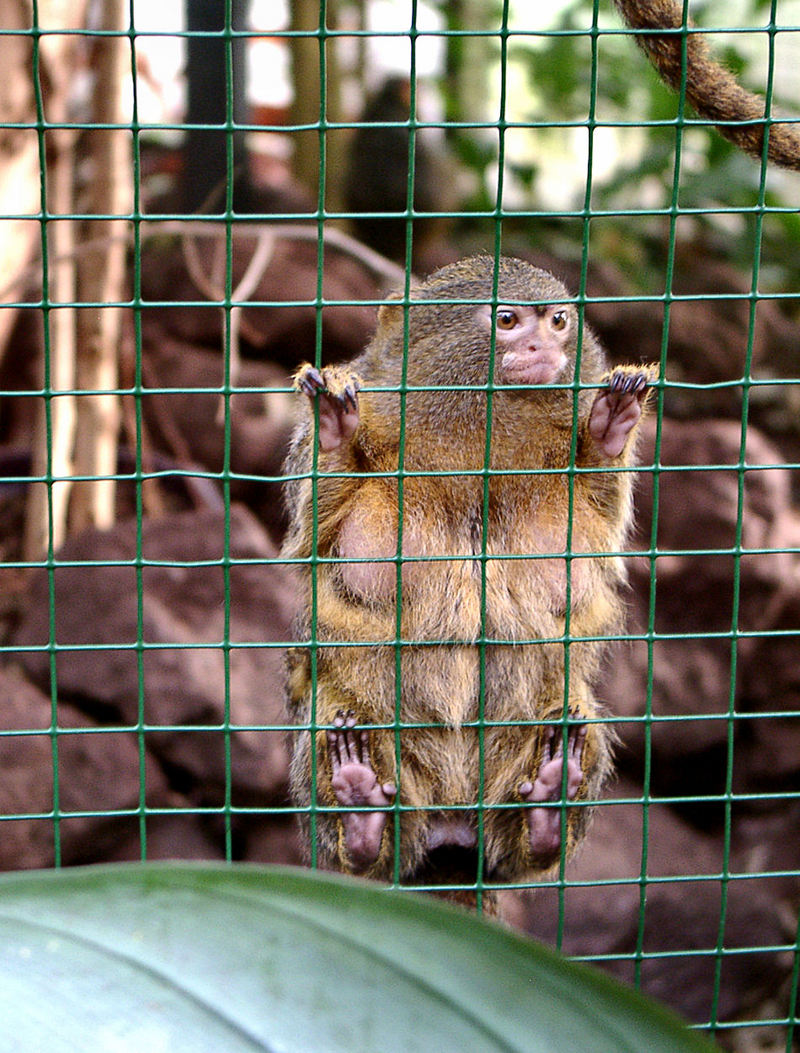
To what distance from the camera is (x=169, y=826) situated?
4.76 meters

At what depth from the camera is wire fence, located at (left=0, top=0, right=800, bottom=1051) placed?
2762 millimetres

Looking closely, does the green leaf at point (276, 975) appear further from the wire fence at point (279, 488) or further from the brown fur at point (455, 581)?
the brown fur at point (455, 581)

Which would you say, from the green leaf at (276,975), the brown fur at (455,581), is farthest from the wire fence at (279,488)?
the green leaf at (276,975)

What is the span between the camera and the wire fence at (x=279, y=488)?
9.06 feet

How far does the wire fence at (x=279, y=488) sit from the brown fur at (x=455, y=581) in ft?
0.39

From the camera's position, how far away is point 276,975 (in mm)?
1117

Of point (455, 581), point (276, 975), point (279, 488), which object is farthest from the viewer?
point (279, 488)

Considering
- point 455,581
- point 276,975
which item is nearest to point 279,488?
point 455,581

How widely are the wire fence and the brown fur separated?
119 millimetres

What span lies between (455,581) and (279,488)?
3.15 m

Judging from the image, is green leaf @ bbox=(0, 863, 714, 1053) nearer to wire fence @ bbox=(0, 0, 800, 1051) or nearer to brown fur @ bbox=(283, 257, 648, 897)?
wire fence @ bbox=(0, 0, 800, 1051)

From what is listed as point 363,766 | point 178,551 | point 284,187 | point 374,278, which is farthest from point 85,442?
point 284,187

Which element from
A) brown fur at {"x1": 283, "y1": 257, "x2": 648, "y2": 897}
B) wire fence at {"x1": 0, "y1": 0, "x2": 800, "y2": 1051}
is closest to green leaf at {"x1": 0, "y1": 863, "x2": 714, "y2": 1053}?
wire fence at {"x1": 0, "y1": 0, "x2": 800, "y2": 1051}

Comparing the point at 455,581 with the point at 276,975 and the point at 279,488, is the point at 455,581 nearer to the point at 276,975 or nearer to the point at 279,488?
the point at 276,975
